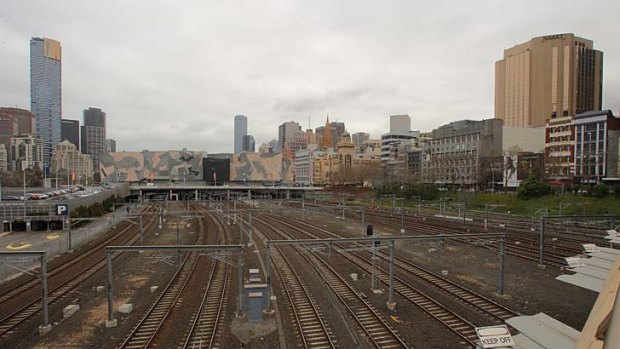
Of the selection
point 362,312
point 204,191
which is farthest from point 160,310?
point 204,191

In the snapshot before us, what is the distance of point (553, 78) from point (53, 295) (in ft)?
562

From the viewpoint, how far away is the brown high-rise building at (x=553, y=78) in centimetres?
14288

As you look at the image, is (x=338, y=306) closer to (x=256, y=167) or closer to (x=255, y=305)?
(x=255, y=305)

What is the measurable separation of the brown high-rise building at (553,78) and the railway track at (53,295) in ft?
519

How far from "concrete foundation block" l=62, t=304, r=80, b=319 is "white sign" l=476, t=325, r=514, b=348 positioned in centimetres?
1549

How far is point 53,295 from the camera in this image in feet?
59.8

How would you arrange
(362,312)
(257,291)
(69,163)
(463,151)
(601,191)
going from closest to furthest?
1. (257,291)
2. (362,312)
3. (601,191)
4. (463,151)
5. (69,163)

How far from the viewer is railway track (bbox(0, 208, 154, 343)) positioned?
48.3 feet

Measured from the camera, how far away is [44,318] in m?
13.5

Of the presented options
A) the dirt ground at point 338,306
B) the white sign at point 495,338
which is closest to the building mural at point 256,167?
the dirt ground at point 338,306

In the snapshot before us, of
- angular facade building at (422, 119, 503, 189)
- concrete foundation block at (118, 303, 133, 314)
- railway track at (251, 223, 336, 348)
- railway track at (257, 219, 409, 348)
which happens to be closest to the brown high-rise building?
angular facade building at (422, 119, 503, 189)

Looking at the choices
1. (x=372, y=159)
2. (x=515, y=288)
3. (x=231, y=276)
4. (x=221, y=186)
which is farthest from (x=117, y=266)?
(x=372, y=159)

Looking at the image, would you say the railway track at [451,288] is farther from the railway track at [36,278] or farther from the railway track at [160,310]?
the railway track at [36,278]

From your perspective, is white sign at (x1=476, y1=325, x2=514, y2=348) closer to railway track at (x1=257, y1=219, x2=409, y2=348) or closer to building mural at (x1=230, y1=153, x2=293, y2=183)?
railway track at (x1=257, y1=219, x2=409, y2=348)
